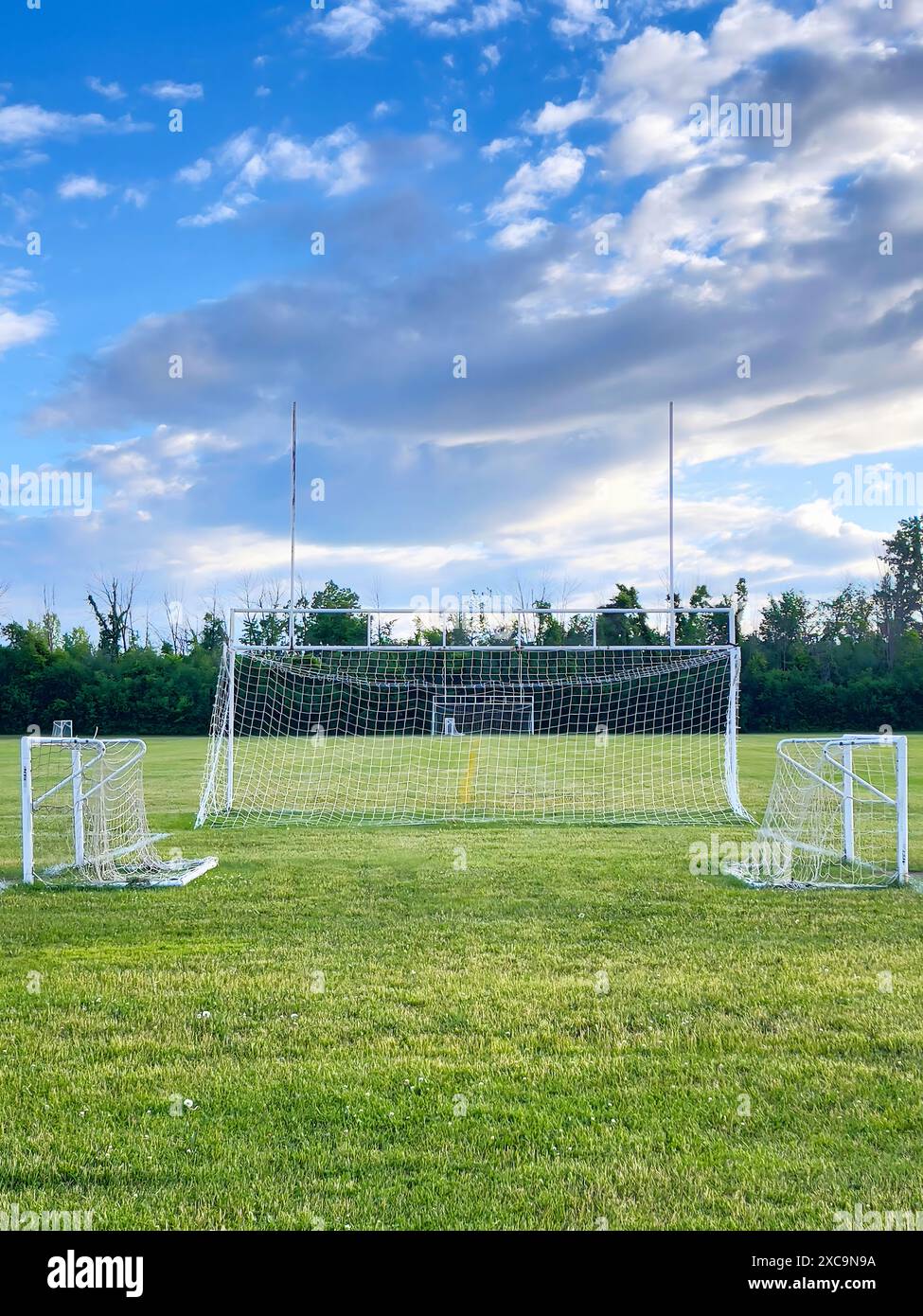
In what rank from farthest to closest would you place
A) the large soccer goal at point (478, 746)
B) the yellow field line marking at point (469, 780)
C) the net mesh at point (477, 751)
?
the yellow field line marking at point (469, 780) < the net mesh at point (477, 751) < the large soccer goal at point (478, 746)

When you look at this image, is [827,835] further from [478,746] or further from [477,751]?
[478,746]

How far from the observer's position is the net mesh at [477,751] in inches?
604

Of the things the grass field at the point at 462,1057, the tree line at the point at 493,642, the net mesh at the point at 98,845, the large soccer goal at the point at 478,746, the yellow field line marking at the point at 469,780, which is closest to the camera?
the grass field at the point at 462,1057

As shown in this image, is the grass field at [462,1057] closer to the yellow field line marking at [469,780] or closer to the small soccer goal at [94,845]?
the small soccer goal at [94,845]

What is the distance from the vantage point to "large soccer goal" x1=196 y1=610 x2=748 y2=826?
14984 mm

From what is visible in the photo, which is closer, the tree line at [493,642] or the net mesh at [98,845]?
the net mesh at [98,845]

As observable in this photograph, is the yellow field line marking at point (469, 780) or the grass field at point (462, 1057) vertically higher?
the grass field at point (462, 1057)

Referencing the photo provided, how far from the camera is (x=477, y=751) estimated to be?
25.8 meters

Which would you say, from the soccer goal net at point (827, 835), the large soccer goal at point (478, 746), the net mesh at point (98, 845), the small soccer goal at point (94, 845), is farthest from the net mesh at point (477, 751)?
the soccer goal net at point (827, 835)

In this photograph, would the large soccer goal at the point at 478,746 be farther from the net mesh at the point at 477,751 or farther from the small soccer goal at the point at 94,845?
the small soccer goal at the point at 94,845

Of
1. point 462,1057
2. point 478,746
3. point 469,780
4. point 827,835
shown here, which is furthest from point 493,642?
point 462,1057

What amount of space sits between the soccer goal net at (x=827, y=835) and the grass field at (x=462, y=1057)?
0.75 m

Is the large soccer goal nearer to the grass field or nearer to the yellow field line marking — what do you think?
the yellow field line marking

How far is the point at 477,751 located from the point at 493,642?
12.0 m
